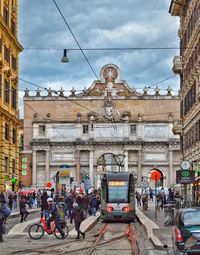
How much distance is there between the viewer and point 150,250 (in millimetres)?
18641

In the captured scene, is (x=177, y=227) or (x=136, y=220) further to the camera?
(x=136, y=220)

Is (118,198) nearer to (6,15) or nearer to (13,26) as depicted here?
(6,15)

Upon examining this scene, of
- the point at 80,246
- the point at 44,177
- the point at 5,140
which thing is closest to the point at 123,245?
the point at 80,246

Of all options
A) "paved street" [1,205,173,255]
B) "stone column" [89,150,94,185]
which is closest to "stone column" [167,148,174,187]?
"stone column" [89,150,94,185]

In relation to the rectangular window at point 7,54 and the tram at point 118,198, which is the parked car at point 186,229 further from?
A: the rectangular window at point 7,54

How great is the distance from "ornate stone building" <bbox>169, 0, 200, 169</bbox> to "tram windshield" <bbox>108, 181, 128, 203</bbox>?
14.9ft

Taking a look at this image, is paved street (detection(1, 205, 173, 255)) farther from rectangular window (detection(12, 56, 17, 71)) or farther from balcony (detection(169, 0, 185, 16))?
balcony (detection(169, 0, 185, 16))

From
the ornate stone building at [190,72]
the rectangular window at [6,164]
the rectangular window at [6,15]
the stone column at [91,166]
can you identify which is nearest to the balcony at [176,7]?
the ornate stone building at [190,72]

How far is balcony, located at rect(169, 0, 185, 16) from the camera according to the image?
4775cm

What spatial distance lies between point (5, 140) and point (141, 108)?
44754 millimetres

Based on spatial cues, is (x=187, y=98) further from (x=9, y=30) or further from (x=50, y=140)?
(x=50, y=140)

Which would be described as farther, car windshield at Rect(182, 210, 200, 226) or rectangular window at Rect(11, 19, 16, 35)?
rectangular window at Rect(11, 19, 16, 35)

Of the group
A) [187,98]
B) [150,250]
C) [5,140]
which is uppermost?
[187,98]

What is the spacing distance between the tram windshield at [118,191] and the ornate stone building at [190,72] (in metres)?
4.55
